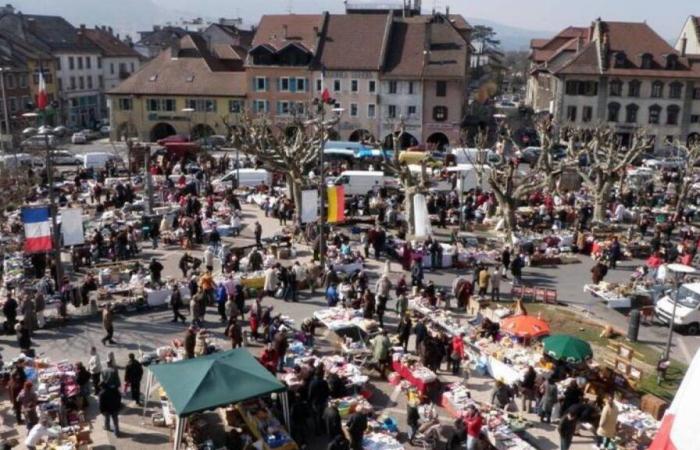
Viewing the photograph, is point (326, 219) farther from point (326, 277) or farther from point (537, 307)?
point (537, 307)

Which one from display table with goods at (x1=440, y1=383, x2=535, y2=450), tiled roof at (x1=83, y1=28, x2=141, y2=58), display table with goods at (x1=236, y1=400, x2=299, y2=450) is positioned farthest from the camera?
tiled roof at (x1=83, y1=28, x2=141, y2=58)

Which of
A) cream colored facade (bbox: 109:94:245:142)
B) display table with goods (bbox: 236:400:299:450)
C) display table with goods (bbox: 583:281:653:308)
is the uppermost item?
cream colored facade (bbox: 109:94:245:142)

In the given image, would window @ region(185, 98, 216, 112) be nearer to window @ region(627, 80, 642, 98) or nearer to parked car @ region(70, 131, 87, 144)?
parked car @ region(70, 131, 87, 144)

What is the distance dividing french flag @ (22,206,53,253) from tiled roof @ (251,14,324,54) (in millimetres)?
38118

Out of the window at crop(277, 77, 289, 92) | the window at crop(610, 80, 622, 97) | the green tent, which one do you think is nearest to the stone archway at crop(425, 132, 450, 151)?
the window at crop(277, 77, 289, 92)

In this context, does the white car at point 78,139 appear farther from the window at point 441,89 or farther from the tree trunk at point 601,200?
the tree trunk at point 601,200

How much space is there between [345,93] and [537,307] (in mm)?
36685

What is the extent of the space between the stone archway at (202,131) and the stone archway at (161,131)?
6.63ft

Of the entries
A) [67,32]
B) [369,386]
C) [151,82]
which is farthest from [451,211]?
[67,32]

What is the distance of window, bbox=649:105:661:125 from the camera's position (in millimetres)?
55781

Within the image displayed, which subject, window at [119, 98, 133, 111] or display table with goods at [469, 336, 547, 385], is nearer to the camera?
display table with goods at [469, 336, 547, 385]

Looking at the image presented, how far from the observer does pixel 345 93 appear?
57.1m

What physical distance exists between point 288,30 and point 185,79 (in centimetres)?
976

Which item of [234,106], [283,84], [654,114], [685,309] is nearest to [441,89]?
[283,84]
